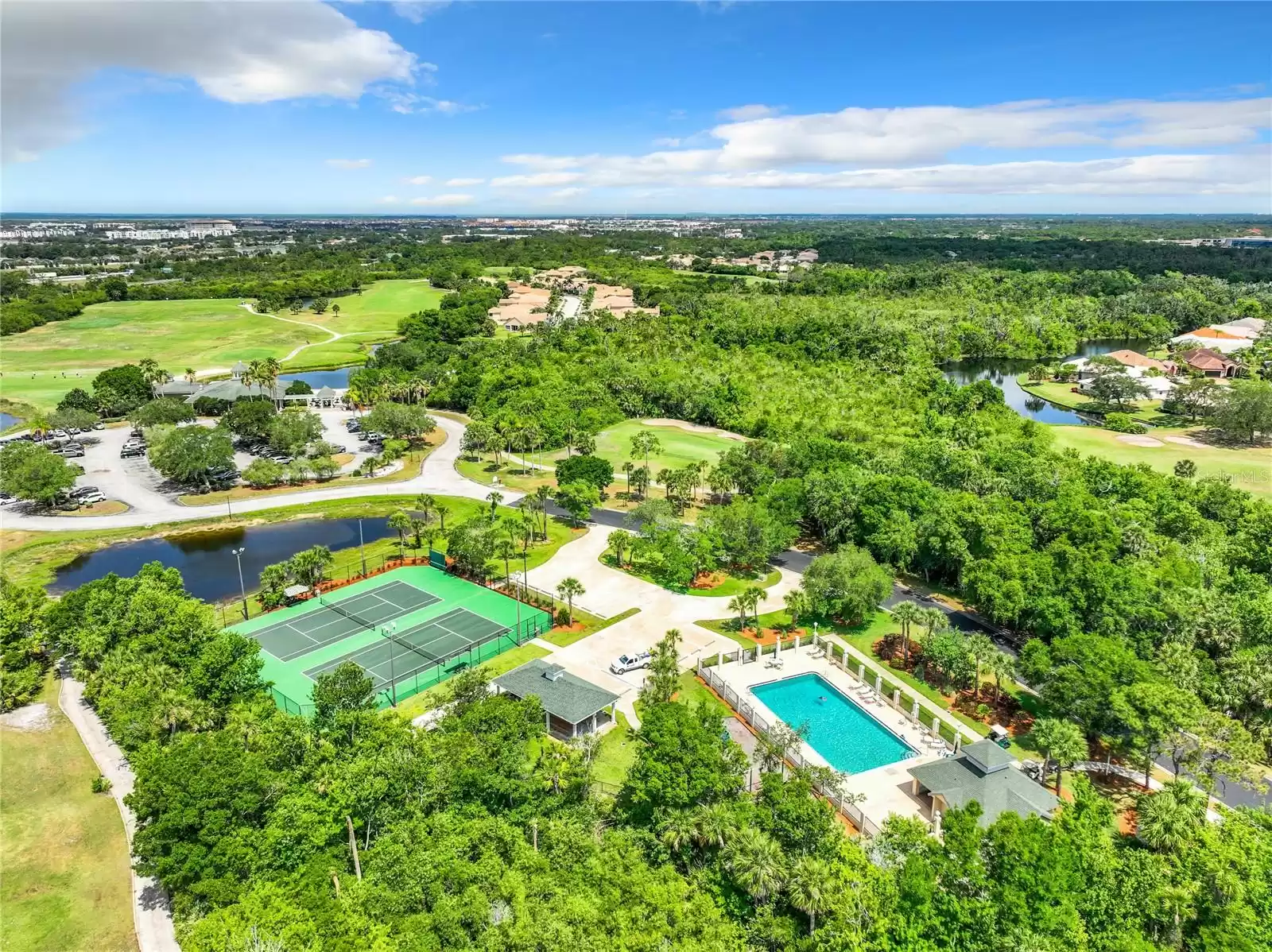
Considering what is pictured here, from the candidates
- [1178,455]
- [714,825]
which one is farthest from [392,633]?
[1178,455]

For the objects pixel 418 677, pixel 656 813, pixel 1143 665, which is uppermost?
pixel 1143 665

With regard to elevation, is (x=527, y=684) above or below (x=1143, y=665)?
below

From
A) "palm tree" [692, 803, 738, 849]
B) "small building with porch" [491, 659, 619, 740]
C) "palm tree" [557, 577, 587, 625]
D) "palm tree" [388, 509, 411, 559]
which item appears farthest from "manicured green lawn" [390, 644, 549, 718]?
"palm tree" [388, 509, 411, 559]

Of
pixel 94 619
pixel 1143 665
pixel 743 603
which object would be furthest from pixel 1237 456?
pixel 94 619

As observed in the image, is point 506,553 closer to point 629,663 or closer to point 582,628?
point 582,628

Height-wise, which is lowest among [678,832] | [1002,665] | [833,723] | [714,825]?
[833,723]

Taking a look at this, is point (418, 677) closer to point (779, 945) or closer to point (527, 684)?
point (527, 684)

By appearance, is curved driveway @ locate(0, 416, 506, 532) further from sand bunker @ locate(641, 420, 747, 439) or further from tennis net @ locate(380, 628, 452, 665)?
sand bunker @ locate(641, 420, 747, 439)

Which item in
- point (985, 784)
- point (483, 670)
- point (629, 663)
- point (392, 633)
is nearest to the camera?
point (985, 784)
